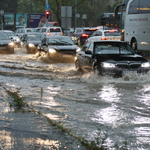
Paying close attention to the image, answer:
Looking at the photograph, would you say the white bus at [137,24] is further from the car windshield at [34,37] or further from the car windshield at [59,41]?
the car windshield at [34,37]

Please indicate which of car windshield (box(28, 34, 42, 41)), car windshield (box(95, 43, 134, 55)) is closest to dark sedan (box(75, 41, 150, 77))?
car windshield (box(95, 43, 134, 55))

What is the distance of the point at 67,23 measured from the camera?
2484 cm

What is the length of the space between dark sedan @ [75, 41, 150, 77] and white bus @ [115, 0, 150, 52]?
7631 mm

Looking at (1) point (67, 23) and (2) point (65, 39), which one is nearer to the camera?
(2) point (65, 39)

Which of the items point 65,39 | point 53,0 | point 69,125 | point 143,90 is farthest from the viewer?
point 53,0

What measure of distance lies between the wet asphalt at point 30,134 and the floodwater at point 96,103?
31cm

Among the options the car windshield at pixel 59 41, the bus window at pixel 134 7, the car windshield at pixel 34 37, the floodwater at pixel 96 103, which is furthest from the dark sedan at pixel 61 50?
the car windshield at pixel 34 37

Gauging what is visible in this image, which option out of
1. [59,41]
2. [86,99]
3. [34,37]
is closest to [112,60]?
[86,99]

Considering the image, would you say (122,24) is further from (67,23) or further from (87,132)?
(87,132)

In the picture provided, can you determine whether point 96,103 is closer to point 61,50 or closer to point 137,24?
point 61,50

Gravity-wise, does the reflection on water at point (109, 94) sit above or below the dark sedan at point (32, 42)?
below

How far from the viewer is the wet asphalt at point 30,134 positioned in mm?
5004

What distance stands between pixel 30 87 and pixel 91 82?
79.3 inches

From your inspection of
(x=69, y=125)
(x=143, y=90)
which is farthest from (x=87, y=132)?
(x=143, y=90)
